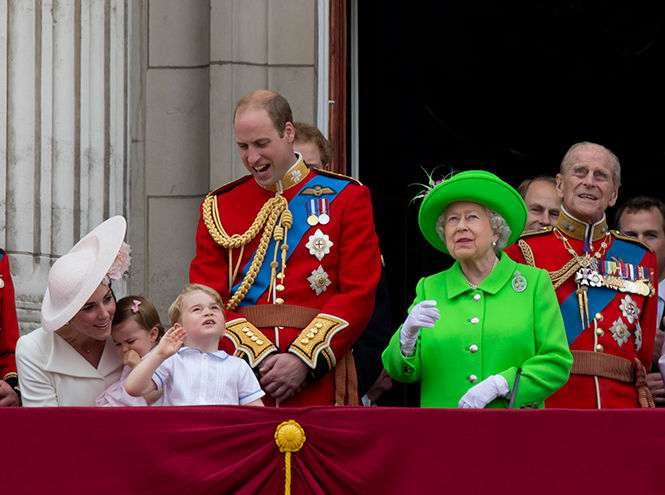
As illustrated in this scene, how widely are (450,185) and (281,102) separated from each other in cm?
67

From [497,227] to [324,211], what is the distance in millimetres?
607

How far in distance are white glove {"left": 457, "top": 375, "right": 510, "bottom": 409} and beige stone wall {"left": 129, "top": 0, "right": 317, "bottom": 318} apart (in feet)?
7.80

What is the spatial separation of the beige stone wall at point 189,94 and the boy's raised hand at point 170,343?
227 centimetres

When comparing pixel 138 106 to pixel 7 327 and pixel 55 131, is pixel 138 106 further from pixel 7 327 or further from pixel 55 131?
pixel 7 327

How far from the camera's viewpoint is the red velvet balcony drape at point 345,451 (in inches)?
127

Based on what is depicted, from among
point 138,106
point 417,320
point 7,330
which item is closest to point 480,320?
point 417,320

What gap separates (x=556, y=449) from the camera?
3.23 m

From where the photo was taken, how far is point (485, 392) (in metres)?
3.58

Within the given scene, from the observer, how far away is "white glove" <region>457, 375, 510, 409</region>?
358cm

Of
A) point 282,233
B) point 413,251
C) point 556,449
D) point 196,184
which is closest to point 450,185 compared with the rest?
point 282,233

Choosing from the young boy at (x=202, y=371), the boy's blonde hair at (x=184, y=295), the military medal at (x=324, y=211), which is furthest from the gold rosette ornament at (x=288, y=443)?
the military medal at (x=324, y=211)

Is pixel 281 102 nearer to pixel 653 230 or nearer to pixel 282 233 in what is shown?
pixel 282 233

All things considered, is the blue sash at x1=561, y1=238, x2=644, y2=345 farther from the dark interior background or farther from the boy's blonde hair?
the dark interior background

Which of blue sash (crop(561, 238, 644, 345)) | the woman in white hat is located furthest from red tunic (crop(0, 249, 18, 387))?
blue sash (crop(561, 238, 644, 345))
